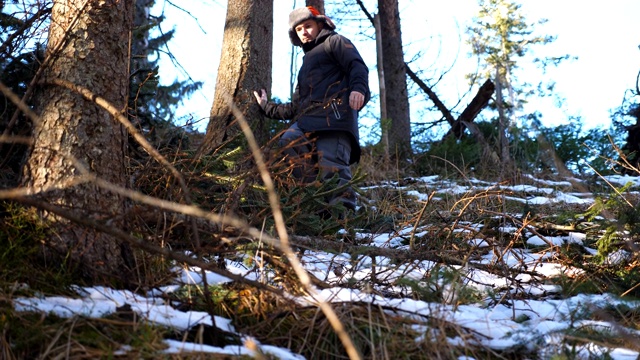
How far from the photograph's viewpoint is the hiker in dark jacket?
17.9 feet

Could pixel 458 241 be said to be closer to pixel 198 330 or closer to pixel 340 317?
pixel 340 317

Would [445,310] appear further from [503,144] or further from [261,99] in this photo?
[503,144]

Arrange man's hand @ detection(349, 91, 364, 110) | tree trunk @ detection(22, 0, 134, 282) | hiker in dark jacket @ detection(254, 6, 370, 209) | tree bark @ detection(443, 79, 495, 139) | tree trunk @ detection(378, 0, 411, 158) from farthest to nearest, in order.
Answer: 1. tree trunk @ detection(378, 0, 411, 158)
2. tree bark @ detection(443, 79, 495, 139)
3. hiker in dark jacket @ detection(254, 6, 370, 209)
4. man's hand @ detection(349, 91, 364, 110)
5. tree trunk @ detection(22, 0, 134, 282)

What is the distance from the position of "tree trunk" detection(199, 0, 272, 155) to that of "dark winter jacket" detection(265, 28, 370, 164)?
22 cm

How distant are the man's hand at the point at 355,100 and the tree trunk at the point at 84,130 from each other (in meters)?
2.61

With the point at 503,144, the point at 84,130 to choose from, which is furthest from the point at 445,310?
the point at 503,144

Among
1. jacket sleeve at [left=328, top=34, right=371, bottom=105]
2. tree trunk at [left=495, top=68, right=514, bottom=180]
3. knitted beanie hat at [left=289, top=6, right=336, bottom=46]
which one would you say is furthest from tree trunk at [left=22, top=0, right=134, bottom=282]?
tree trunk at [left=495, top=68, right=514, bottom=180]

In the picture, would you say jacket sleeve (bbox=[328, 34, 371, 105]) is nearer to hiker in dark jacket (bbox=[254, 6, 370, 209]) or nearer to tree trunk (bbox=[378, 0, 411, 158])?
hiker in dark jacket (bbox=[254, 6, 370, 209])

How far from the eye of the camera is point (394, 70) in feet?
36.2

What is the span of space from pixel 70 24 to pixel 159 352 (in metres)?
1.59

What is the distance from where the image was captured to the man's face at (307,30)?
19.2ft

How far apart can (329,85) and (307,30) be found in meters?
0.74

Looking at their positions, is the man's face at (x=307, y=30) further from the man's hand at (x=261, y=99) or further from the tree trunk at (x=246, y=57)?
the man's hand at (x=261, y=99)

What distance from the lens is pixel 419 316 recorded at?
8.30ft
